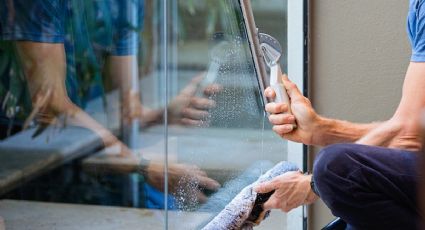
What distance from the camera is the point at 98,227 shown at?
2402mm

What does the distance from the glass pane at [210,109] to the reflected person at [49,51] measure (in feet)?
0.76

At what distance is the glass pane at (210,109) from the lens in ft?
8.11

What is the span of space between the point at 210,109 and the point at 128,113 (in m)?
0.23

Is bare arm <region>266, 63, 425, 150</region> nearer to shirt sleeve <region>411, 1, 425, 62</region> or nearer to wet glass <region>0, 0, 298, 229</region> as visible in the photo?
shirt sleeve <region>411, 1, 425, 62</region>

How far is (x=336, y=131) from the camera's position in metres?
2.37

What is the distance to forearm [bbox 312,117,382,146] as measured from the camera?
2334mm

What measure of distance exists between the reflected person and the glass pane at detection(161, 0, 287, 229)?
0.23 meters

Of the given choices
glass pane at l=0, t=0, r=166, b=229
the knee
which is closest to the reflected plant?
glass pane at l=0, t=0, r=166, b=229

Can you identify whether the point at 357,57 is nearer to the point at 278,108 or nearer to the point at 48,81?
the point at 278,108

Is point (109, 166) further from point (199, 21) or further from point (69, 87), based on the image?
point (199, 21)

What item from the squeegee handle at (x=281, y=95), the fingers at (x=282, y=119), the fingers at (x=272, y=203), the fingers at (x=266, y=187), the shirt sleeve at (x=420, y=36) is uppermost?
the shirt sleeve at (x=420, y=36)

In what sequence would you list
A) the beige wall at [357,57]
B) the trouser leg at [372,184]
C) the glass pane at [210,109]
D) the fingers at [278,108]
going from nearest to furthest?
the trouser leg at [372,184], the fingers at [278,108], the glass pane at [210,109], the beige wall at [357,57]

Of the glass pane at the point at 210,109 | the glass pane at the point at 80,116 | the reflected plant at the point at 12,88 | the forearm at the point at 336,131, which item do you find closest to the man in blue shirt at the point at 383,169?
the forearm at the point at 336,131

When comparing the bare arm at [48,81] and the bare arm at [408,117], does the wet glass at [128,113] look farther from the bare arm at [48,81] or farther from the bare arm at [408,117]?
the bare arm at [408,117]
